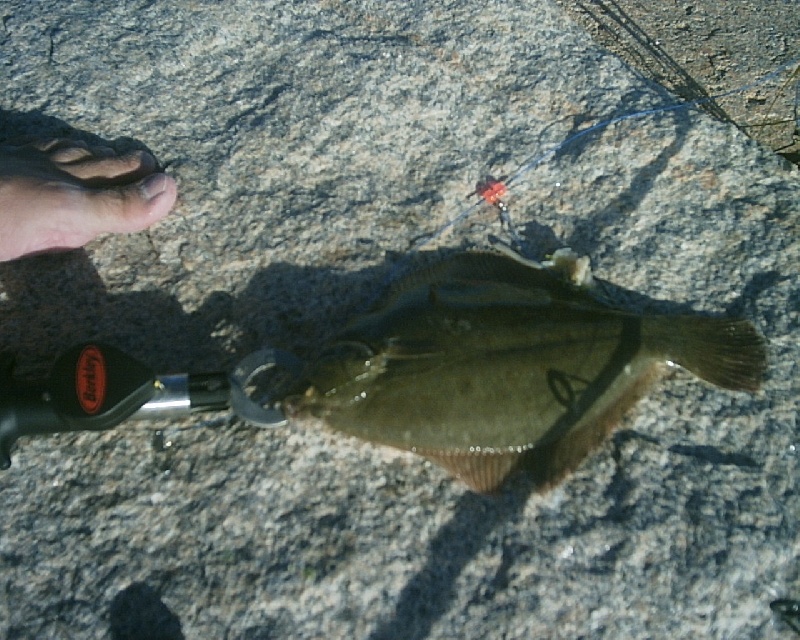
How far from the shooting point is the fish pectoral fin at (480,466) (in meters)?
2.28

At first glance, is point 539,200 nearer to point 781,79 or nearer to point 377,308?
point 377,308

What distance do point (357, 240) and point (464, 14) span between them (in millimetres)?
1370

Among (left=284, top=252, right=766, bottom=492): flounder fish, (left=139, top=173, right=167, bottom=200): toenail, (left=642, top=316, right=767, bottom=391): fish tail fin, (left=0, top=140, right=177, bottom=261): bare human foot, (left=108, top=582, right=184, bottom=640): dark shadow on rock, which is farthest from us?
(left=139, top=173, right=167, bottom=200): toenail

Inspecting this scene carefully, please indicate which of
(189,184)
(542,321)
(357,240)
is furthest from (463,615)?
(189,184)

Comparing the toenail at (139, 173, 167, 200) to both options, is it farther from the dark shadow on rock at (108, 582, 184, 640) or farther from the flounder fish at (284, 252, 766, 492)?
the dark shadow on rock at (108, 582, 184, 640)

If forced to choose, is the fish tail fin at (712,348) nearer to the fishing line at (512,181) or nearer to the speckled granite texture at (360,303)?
the speckled granite texture at (360,303)

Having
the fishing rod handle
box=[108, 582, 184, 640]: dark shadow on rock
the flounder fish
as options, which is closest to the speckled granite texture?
box=[108, 582, 184, 640]: dark shadow on rock

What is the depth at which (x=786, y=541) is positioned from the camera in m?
2.26

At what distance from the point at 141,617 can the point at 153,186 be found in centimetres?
145

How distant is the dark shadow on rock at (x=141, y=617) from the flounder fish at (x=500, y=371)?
0.64 metres

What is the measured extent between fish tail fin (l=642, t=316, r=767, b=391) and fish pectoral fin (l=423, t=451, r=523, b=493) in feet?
1.83

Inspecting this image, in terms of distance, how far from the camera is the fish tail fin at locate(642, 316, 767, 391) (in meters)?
2.38

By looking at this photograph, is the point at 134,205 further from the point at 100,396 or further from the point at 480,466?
the point at 480,466

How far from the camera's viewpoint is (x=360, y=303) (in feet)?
8.74
